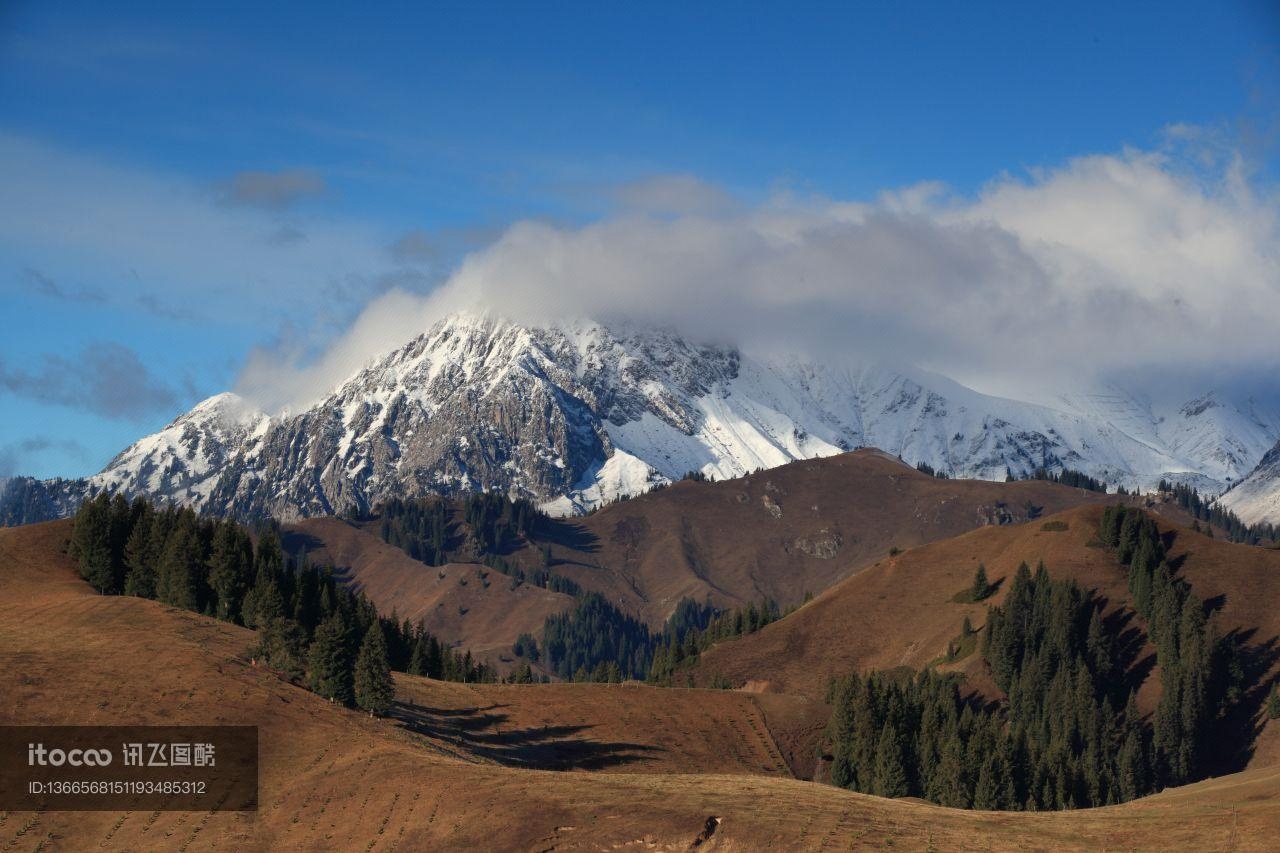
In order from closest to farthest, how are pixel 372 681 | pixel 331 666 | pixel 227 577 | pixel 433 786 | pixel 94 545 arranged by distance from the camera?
1. pixel 433 786
2. pixel 331 666
3. pixel 372 681
4. pixel 227 577
5. pixel 94 545

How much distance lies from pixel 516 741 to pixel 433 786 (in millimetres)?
37094

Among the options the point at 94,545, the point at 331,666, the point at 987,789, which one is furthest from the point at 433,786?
the point at 94,545

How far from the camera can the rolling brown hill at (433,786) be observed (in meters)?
83.5

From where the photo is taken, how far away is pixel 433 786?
95312mm

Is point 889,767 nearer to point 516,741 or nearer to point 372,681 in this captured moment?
point 516,741

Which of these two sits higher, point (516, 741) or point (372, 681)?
point (372, 681)

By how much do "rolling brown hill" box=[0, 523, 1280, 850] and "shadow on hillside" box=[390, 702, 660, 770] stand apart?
0.89 ft

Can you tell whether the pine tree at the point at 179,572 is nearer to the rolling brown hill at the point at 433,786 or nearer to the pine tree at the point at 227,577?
the pine tree at the point at 227,577

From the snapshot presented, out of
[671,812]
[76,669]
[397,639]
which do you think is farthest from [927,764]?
[76,669]

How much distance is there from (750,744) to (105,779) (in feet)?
255

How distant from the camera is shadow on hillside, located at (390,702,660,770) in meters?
124

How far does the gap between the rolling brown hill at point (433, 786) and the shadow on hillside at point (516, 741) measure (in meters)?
0.27

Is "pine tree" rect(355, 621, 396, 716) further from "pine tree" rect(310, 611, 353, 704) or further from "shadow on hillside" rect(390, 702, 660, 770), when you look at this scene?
"shadow on hillside" rect(390, 702, 660, 770)

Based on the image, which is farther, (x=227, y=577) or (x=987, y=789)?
(x=227, y=577)
